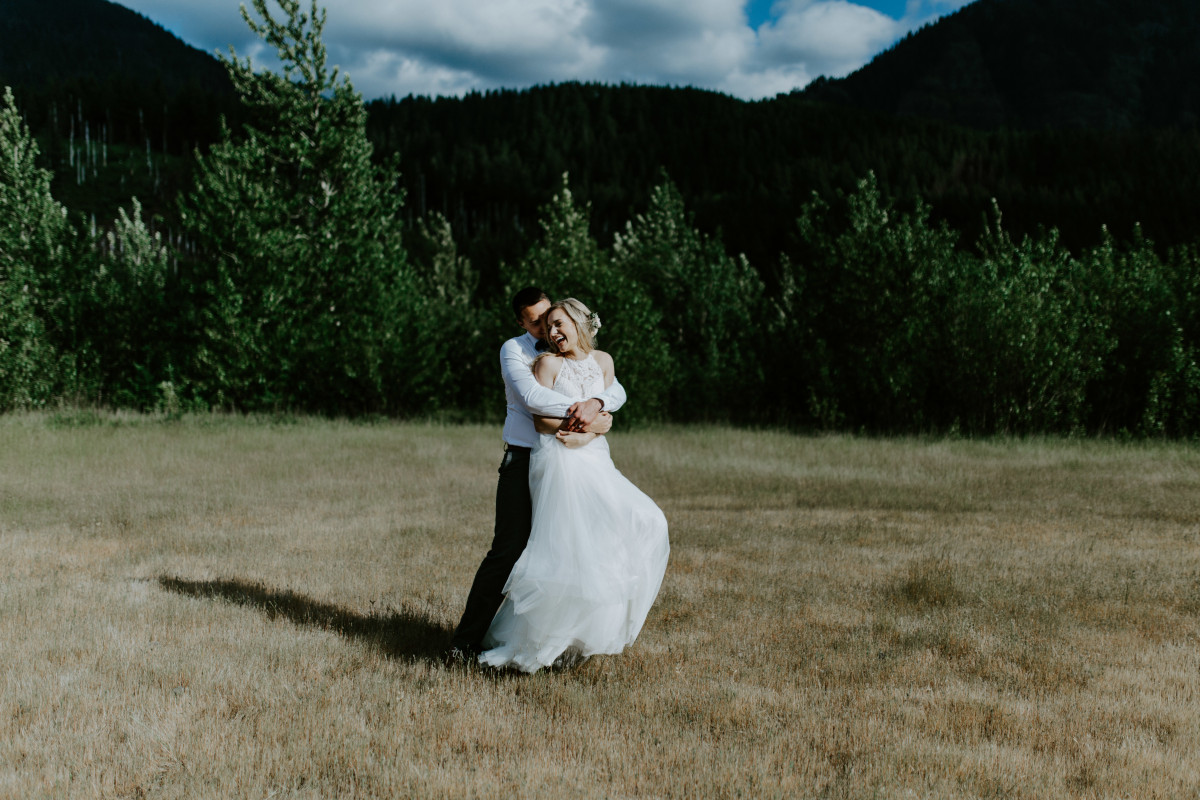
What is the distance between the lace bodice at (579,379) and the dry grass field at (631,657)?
1974 millimetres

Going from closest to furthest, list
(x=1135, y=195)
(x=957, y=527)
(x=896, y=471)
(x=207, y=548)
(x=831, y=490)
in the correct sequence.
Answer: (x=207, y=548) < (x=957, y=527) < (x=831, y=490) < (x=896, y=471) < (x=1135, y=195)

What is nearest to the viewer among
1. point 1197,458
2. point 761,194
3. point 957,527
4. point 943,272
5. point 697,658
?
point 697,658

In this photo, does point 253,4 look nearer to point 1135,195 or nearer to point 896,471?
point 896,471

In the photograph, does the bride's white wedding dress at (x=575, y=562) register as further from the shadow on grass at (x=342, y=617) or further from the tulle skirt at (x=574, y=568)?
the shadow on grass at (x=342, y=617)

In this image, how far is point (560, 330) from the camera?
5.84 meters

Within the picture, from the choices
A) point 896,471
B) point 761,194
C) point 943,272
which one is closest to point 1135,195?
point 761,194

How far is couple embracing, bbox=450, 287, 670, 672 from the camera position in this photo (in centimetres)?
579

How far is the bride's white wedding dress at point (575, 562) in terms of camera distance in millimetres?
5781

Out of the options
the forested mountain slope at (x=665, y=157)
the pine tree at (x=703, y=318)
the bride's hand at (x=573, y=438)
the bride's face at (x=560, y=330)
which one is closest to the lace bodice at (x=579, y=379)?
the bride's face at (x=560, y=330)

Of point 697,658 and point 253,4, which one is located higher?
point 253,4

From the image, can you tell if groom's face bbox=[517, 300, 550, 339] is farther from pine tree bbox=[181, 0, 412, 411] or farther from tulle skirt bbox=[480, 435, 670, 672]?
pine tree bbox=[181, 0, 412, 411]

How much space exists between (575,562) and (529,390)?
118cm

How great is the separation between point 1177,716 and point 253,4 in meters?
30.1

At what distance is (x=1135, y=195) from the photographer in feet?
375
